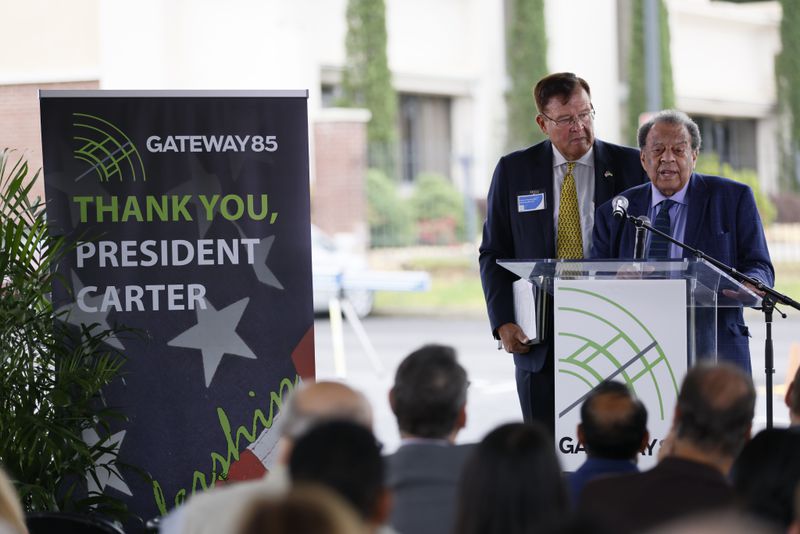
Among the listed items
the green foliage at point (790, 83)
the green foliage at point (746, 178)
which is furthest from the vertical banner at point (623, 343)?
the green foliage at point (790, 83)

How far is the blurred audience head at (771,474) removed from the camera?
276 cm

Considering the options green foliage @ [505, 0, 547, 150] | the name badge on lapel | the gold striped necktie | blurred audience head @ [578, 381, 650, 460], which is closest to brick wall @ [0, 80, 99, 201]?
the name badge on lapel

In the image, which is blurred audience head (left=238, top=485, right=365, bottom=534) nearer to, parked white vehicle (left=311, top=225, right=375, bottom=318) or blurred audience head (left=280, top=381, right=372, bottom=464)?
blurred audience head (left=280, top=381, right=372, bottom=464)

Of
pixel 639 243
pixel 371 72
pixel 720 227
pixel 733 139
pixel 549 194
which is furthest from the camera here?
pixel 733 139

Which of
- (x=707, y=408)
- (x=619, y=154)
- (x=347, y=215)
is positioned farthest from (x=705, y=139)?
(x=707, y=408)

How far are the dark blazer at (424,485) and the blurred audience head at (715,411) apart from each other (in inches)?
21.1

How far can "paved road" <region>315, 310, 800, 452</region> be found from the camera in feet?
32.8

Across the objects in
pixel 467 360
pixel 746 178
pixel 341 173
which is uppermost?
pixel 341 173

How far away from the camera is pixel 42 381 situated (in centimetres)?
496

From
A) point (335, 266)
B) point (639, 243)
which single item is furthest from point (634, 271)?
point (335, 266)

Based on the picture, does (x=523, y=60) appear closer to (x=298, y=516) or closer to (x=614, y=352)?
(x=614, y=352)

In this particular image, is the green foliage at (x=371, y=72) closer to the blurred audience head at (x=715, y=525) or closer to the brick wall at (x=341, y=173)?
the brick wall at (x=341, y=173)

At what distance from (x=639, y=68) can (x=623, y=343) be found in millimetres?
26695

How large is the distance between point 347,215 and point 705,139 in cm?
1378
